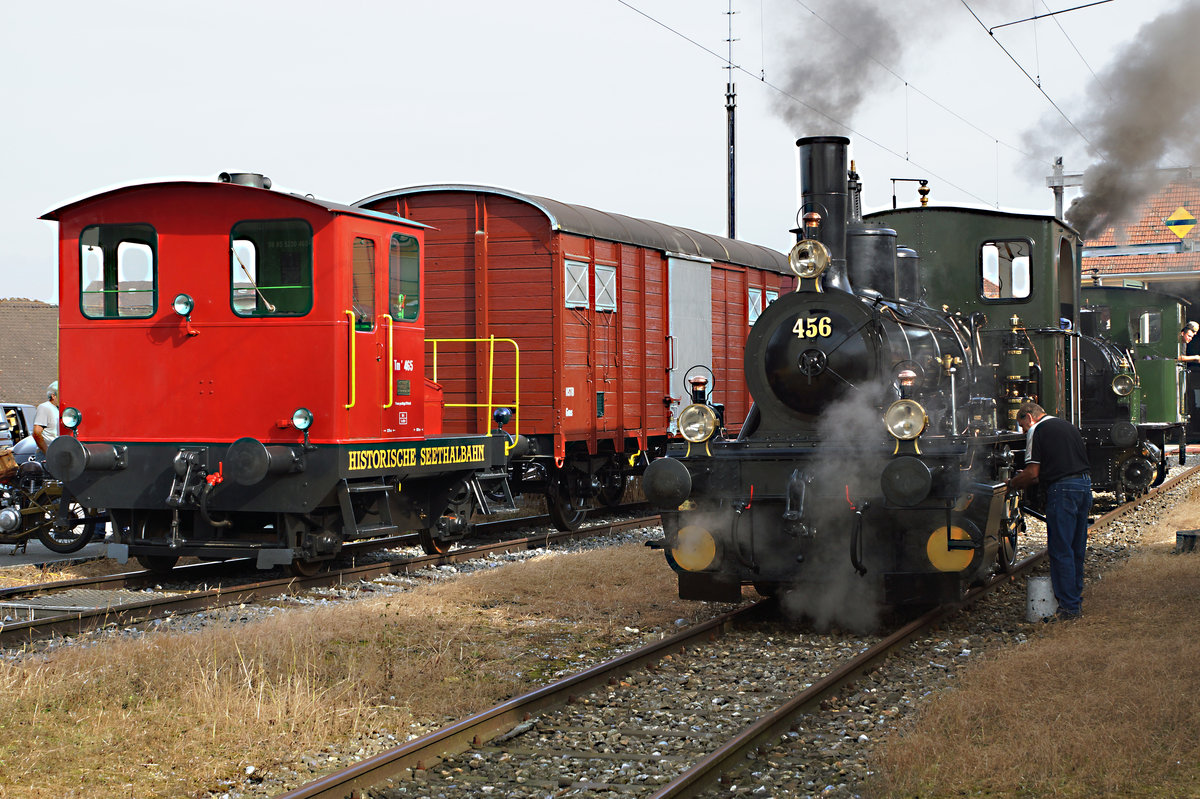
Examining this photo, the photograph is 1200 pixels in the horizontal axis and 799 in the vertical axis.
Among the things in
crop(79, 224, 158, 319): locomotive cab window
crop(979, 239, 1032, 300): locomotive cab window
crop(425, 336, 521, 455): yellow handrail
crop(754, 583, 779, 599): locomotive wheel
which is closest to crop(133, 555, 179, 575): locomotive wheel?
crop(79, 224, 158, 319): locomotive cab window

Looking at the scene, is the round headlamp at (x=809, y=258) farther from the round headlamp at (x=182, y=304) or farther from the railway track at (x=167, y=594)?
the round headlamp at (x=182, y=304)

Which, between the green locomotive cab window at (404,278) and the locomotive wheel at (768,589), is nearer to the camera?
the locomotive wheel at (768,589)

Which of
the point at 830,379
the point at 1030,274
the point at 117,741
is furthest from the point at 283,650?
the point at 1030,274

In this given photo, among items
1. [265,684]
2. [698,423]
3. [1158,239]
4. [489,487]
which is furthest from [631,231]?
[1158,239]

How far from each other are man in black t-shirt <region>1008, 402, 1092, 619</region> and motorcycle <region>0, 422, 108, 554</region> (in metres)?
8.13

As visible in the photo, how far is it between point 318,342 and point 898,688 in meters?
5.52

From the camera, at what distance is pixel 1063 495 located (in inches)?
345

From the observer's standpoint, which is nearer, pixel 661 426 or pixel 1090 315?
pixel 661 426

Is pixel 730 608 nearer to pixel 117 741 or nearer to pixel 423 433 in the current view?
pixel 423 433

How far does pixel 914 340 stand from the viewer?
29.8 feet

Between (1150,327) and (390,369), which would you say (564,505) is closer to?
(390,369)

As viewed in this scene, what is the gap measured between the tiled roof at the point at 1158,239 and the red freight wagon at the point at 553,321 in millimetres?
28218

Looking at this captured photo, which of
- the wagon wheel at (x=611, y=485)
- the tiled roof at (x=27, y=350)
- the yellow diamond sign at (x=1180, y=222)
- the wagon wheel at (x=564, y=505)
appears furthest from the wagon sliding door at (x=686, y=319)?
the yellow diamond sign at (x=1180, y=222)

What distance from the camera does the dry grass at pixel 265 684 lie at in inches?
205
